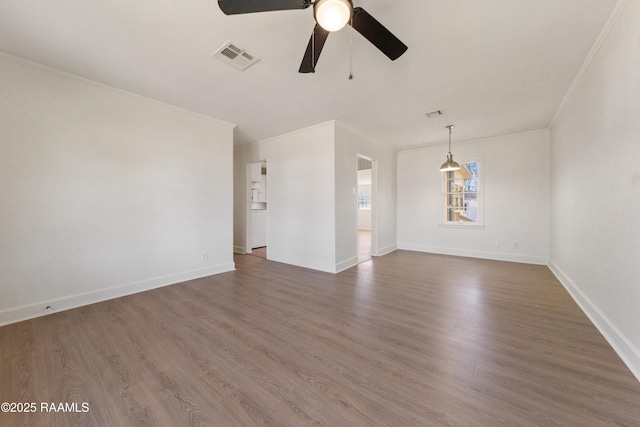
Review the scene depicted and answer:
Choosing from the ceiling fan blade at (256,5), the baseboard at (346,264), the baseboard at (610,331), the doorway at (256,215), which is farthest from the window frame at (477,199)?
the ceiling fan blade at (256,5)

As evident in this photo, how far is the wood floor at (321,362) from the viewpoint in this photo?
4.47 feet

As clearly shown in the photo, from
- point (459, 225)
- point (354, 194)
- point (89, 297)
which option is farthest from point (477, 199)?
point (89, 297)

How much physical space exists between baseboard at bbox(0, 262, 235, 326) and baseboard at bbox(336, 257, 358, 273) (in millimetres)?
2263

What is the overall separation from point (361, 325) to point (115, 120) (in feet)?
13.0

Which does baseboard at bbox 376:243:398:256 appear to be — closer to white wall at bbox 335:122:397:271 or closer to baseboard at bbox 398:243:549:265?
white wall at bbox 335:122:397:271

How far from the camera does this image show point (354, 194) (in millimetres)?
4762

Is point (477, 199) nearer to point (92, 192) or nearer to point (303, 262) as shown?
point (303, 262)

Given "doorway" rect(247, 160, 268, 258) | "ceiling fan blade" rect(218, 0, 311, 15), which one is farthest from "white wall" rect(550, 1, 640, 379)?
"doorway" rect(247, 160, 268, 258)

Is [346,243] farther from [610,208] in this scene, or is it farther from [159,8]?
[159,8]

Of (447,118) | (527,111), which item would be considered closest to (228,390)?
(447,118)

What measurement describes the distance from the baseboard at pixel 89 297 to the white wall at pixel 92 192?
11 mm

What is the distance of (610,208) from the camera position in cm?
205

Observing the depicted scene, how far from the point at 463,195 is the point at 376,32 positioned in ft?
17.0

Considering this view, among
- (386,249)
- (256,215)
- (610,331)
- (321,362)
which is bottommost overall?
(321,362)
